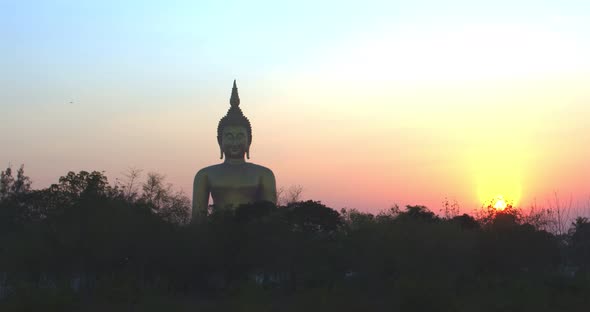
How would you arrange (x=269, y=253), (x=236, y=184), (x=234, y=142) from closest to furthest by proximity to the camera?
(x=269, y=253) < (x=236, y=184) < (x=234, y=142)

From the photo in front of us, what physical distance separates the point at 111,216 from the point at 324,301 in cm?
927

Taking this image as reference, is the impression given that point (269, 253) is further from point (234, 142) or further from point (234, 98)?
point (234, 98)

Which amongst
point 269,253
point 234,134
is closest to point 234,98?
point 234,134

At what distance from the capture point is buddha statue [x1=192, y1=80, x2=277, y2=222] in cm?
3634

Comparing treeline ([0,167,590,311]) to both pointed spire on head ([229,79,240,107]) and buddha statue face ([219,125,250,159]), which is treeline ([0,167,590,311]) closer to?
buddha statue face ([219,125,250,159])

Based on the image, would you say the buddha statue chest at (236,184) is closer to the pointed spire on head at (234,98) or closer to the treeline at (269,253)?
the pointed spire on head at (234,98)

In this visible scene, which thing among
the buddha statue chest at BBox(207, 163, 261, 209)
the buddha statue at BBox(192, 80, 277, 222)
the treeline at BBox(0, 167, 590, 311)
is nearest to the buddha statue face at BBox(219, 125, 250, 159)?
the buddha statue at BBox(192, 80, 277, 222)

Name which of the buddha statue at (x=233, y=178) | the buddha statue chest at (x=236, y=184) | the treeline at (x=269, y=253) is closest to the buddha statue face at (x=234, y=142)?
the buddha statue at (x=233, y=178)

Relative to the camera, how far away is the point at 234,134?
3669cm

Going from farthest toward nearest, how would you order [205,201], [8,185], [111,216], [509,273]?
1. [8,185]
2. [205,201]
3. [509,273]
4. [111,216]

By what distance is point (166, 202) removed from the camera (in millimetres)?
39000

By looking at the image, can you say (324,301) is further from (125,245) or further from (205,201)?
(205,201)

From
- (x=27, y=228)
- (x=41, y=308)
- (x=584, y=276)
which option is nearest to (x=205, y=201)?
(x=27, y=228)

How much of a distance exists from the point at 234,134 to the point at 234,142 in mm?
429
